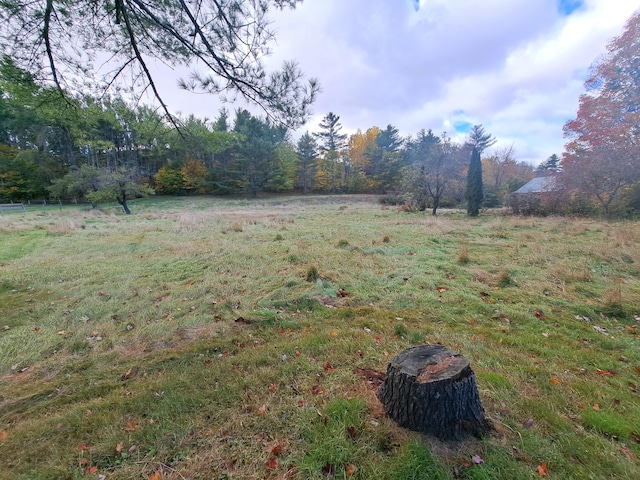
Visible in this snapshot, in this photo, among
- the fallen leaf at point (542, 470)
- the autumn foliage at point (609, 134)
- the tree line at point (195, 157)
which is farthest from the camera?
the autumn foliage at point (609, 134)

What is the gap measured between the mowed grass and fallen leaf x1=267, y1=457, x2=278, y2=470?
2 cm

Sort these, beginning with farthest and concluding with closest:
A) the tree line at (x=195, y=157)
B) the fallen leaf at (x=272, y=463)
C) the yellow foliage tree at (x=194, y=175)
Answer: the yellow foliage tree at (x=194, y=175), the tree line at (x=195, y=157), the fallen leaf at (x=272, y=463)

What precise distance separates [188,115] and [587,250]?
989cm

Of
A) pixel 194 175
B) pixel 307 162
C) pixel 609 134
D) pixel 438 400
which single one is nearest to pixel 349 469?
pixel 438 400

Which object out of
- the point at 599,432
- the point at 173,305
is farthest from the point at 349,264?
the point at 599,432

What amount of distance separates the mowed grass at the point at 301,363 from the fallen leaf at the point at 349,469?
0.4 inches

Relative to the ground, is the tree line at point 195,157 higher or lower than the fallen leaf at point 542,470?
higher

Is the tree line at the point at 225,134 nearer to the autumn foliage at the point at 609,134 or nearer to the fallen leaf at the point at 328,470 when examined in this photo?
the autumn foliage at the point at 609,134

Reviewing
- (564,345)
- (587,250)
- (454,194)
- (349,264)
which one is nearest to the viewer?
(564,345)

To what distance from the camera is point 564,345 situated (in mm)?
2986

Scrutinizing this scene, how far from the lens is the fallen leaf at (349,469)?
1592mm

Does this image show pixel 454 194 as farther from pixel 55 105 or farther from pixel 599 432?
pixel 55 105

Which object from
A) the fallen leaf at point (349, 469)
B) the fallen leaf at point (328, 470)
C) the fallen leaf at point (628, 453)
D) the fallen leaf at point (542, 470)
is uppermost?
the fallen leaf at point (628, 453)

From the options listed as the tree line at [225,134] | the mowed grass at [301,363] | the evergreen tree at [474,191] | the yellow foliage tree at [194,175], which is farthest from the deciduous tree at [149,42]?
the yellow foliage tree at [194,175]
